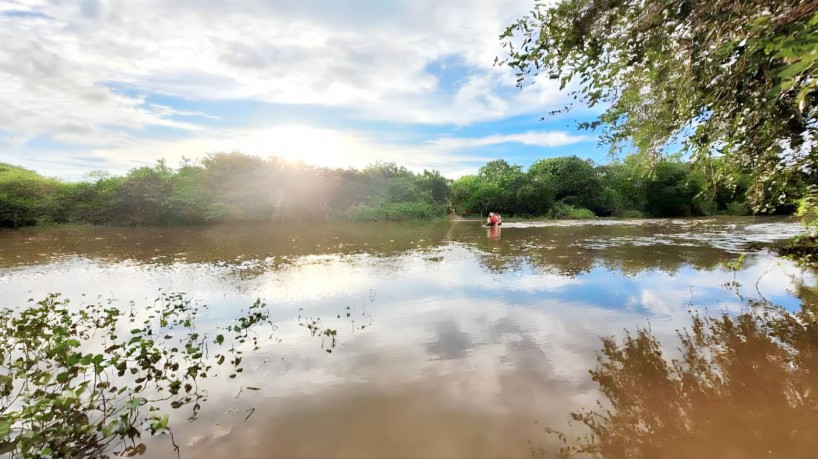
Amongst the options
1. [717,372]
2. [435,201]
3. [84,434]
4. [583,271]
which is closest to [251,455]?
[84,434]

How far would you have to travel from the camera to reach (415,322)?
7086 millimetres

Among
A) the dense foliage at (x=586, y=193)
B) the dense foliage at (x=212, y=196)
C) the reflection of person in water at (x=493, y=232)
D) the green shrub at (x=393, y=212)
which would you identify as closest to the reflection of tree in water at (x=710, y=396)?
the reflection of person in water at (x=493, y=232)

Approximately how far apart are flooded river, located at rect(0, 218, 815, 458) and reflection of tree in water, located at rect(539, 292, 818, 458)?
35 centimetres

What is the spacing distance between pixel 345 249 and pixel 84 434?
13.8 m

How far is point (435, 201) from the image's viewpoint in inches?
1906

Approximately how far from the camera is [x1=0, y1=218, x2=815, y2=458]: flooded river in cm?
381

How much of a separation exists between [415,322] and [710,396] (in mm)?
4424

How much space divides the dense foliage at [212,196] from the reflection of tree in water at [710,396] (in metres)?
35.6

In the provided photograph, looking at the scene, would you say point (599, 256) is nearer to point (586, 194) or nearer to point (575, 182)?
point (575, 182)

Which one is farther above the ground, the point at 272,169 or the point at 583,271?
the point at 272,169

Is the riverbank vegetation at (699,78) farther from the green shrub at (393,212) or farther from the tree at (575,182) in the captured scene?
the tree at (575,182)

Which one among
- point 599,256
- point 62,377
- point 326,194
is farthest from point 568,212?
point 62,377

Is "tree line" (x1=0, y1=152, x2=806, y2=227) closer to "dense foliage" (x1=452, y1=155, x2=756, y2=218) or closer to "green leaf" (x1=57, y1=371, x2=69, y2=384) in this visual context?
"dense foliage" (x1=452, y1=155, x2=756, y2=218)

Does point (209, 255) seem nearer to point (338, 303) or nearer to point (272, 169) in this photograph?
point (338, 303)
